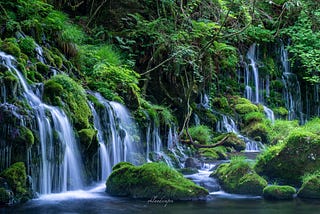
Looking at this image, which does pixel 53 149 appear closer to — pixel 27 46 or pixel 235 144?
pixel 27 46

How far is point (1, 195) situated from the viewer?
7.36 m

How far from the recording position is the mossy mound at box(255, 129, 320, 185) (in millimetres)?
9359

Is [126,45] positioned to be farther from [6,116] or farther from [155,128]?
[6,116]

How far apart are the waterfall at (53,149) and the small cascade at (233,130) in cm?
795

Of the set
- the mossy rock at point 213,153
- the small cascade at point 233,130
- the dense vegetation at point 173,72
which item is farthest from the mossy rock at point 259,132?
the mossy rock at point 213,153

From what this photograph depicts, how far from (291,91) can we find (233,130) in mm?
5961

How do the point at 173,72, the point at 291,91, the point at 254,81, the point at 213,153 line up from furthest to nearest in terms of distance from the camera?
the point at 291,91 → the point at 254,81 → the point at 173,72 → the point at 213,153

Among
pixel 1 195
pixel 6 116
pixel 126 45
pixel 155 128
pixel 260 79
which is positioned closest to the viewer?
pixel 1 195

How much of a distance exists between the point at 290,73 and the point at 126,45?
10498 millimetres

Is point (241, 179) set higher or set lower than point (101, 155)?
lower

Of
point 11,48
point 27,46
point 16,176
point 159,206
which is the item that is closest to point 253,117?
point 27,46

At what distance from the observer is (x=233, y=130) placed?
17734 mm

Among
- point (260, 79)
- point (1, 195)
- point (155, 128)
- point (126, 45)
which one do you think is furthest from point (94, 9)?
point (1, 195)

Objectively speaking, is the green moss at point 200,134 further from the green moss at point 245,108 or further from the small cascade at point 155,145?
the green moss at point 245,108
